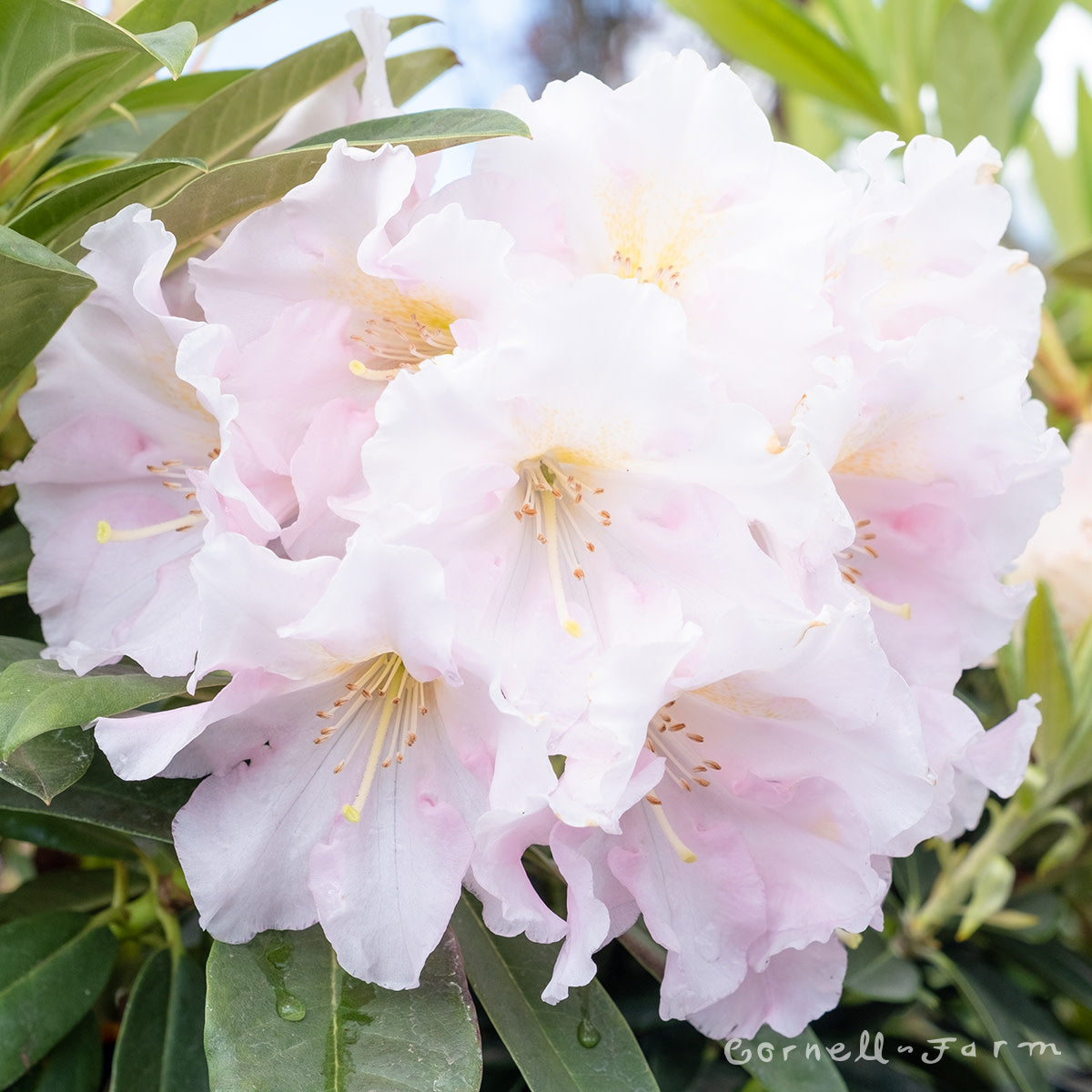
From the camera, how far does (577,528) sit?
1.98 feet

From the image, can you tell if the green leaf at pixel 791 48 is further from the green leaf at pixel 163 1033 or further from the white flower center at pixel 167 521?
the green leaf at pixel 163 1033

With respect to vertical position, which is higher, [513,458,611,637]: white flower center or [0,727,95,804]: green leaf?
[513,458,611,637]: white flower center

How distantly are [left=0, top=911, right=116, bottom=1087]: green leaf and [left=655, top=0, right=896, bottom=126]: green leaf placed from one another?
1234 millimetres

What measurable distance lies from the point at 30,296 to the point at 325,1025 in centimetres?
43

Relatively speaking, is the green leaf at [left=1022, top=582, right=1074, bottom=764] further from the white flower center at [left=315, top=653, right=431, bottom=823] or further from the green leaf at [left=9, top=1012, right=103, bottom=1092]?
the green leaf at [left=9, top=1012, right=103, bottom=1092]

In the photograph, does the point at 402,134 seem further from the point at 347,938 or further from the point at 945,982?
Result: the point at 945,982

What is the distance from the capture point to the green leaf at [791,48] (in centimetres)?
133

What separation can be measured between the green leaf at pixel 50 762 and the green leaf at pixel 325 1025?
0.12 metres

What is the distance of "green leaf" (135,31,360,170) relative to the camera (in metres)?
0.72

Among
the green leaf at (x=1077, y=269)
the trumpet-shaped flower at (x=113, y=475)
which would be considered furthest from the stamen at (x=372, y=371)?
the green leaf at (x=1077, y=269)

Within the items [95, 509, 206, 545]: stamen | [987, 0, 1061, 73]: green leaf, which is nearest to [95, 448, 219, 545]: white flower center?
[95, 509, 206, 545]: stamen

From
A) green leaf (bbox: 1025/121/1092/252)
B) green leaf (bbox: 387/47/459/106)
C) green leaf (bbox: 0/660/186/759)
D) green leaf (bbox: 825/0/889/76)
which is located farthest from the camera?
green leaf (bbox: 1025/121/1092/252)

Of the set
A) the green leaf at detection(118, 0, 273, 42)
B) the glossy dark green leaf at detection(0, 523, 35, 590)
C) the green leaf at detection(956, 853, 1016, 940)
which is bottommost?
the green leaf at detection(956, 853, 1016, 940)

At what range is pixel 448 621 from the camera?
1.58 ft
